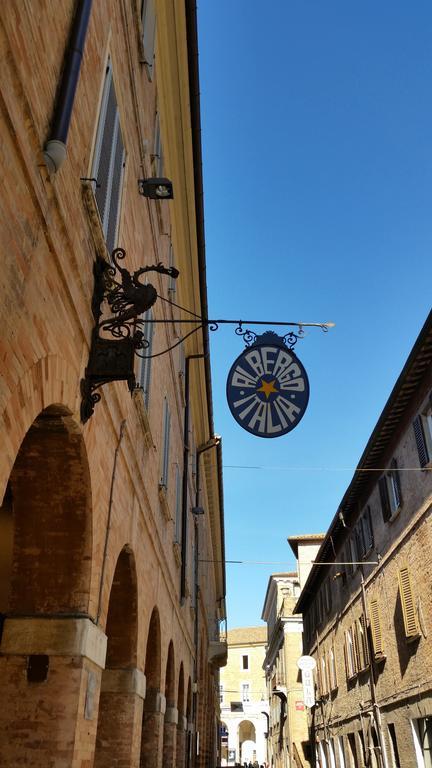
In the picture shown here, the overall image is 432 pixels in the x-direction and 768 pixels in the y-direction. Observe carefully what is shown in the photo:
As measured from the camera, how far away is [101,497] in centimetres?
598

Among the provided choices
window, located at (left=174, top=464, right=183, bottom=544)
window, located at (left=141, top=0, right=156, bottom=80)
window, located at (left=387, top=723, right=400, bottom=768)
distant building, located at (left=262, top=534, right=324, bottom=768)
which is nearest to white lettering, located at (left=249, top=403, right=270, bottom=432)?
window, located at (left=141, top=0, right=156, bottom=80)

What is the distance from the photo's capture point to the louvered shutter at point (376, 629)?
17797mm

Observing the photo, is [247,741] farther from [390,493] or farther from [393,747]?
[390,493]

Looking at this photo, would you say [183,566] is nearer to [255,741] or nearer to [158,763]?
[158,763]

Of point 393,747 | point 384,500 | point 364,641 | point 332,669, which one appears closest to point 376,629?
point 364,641

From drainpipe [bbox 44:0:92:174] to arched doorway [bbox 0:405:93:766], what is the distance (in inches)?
67.0

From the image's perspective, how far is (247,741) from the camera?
77.9 meters

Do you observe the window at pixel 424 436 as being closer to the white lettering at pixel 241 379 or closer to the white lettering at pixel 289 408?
the white lettering at pixel 289 408

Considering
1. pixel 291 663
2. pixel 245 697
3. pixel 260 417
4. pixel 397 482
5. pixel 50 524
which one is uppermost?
pixel 245 697

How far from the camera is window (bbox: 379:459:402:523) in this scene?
16608mm

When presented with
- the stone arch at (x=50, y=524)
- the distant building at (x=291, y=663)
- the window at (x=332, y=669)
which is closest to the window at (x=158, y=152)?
the stone arch at (x=50, y=524)

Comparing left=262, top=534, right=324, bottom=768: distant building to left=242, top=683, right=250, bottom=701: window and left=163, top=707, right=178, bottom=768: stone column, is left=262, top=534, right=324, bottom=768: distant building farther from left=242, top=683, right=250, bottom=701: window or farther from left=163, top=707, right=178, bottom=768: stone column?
left=163, top=707, right=178, bottom=768: stone column

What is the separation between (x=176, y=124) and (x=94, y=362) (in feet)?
22.6

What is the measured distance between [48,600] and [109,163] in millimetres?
3886
